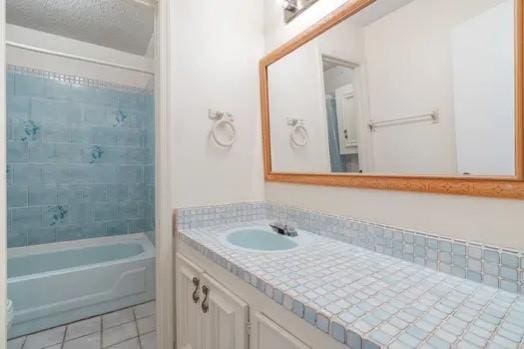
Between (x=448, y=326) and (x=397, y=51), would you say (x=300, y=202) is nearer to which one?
(x=397, y=51)

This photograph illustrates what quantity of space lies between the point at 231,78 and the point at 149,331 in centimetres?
174

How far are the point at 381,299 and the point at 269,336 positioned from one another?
1.03ft

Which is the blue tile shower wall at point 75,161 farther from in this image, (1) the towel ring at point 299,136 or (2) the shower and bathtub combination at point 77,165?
(1) the towel ring at point 299,136

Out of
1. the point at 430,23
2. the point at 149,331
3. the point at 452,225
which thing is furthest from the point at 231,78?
the point at 149,331

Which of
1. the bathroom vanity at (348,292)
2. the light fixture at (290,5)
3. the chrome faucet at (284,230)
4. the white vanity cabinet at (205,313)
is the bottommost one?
the white vanity cabinet at (205,313)

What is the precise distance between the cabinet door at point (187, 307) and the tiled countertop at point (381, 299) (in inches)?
10.4

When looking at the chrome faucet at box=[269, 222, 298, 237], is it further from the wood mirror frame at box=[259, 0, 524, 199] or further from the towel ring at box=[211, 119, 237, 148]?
the towel ring at box=[211, 119, 237, 148]

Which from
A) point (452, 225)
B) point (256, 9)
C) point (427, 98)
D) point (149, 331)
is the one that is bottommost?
point (149, 331)

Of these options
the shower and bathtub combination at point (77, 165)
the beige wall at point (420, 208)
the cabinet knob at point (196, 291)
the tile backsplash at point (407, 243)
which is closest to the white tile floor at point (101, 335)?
the shower and bathtub combination at point (77, 165)

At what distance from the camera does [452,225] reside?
81cm

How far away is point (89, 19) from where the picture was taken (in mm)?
2121

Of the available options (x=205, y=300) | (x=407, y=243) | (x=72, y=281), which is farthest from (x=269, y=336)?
(x=72, y=281)

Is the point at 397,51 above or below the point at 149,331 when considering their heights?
above

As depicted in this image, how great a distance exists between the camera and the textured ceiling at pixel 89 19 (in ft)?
6.42
